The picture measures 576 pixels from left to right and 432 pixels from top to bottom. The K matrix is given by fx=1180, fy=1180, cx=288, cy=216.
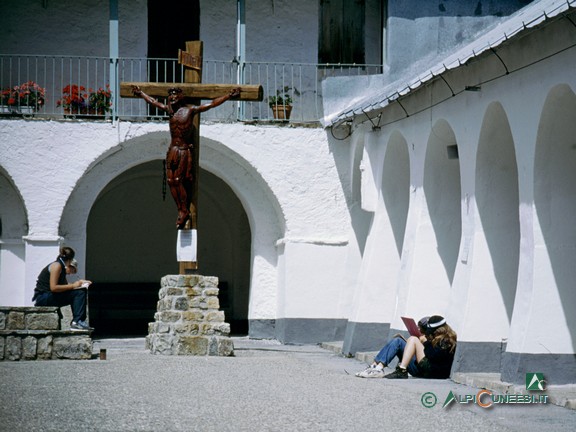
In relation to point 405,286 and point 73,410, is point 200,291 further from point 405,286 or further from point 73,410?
point 73,410

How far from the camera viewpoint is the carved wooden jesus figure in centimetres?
1511

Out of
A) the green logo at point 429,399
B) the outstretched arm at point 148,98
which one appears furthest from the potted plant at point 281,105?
the green logo at point 429,399

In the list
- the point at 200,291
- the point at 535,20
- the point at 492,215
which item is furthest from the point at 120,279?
the point at 535,20

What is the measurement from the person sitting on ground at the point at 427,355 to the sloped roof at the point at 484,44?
268 centimetres

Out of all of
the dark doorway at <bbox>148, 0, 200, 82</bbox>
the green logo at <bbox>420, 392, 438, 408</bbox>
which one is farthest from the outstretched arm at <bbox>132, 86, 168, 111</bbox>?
the green logo at <bbox>420, 392, 438, 408</bbox>

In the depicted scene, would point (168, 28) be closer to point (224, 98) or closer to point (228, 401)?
point (224, 98)

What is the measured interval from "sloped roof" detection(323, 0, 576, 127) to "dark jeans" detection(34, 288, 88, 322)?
456 cm

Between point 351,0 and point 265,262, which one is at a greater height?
point 351,0

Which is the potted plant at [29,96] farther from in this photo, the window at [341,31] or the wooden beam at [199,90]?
the window at [341,31]

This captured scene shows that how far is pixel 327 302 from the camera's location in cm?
1905

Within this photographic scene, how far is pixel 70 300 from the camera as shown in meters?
14.7

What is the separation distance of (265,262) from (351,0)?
477 cm

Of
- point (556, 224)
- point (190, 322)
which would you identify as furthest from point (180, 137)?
point (556, 224)

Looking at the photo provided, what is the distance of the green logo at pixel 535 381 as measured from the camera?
10.1 m
